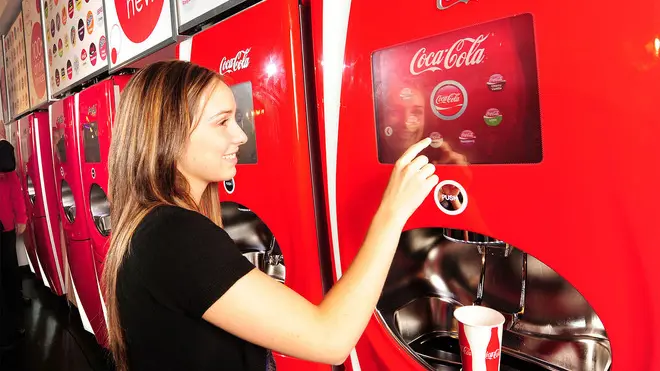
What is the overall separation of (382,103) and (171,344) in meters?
0.66

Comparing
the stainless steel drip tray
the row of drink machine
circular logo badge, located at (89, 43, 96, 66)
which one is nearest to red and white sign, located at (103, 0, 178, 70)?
circular logo badge, located at (89, 43, 96, 66)

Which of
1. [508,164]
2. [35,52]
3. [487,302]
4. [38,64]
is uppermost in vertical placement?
[35,52]

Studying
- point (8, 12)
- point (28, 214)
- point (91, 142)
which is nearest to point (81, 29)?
point (91, 142)

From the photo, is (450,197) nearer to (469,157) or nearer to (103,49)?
(469,157)

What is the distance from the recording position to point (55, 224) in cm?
374

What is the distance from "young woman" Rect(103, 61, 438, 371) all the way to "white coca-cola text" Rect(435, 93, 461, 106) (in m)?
0.09

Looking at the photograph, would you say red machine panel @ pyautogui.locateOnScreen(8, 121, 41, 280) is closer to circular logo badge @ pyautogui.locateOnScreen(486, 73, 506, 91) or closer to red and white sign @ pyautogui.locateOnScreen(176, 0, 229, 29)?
red and white sign @ pyautogui.locateOnScreen(176, 0, 229, 29)

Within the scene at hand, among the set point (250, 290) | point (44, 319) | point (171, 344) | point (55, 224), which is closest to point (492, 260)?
point (250, 290)

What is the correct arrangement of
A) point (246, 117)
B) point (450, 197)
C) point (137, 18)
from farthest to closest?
point (137, 18) < point (246, 117) < point (450, 197)

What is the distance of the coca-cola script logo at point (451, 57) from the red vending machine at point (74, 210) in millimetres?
2362

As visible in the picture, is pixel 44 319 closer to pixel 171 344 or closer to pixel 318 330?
pixel 171 344

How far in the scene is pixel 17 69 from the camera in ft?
15.8

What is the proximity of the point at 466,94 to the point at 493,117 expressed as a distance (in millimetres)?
68

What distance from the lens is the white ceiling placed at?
4.50 meters
